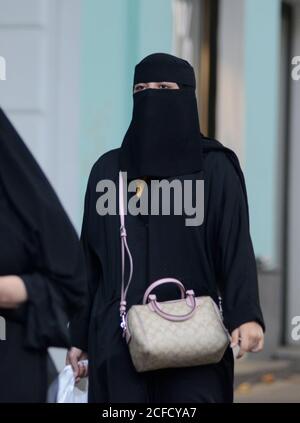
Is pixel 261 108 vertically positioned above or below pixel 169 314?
above

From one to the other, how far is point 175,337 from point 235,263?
0.35 m

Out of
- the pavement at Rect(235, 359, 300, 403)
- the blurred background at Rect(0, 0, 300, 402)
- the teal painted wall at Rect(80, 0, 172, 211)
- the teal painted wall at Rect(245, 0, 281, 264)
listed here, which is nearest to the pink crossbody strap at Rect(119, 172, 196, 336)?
the blurred background at Rect(0, 0, 300, 402)

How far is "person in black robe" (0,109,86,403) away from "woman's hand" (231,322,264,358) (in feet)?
3.92

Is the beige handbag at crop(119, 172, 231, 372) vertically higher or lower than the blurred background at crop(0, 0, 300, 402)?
lower

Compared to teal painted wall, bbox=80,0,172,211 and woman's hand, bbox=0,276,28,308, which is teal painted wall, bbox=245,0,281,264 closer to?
teal painted wall, bbox=80,0,172,211

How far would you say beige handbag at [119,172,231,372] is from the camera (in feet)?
13.7

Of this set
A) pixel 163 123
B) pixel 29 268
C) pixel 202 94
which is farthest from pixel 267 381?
pixel 29 268

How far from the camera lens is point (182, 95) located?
456 centimetres

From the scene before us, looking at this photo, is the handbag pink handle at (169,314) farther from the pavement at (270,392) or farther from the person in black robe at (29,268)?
the pavement at (270,392)

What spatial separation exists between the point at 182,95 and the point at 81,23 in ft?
9.89

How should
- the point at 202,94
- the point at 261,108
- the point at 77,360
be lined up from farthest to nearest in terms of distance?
1. the point at 261,108
2. the point at 202,94
3. the point at 77,360

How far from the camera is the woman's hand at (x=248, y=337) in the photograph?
4254 mm

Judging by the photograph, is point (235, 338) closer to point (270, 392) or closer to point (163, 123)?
point (163, 123)

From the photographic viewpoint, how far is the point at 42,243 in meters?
3.13
